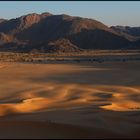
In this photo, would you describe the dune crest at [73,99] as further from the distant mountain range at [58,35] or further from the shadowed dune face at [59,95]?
the distant mountain range at [58,35]

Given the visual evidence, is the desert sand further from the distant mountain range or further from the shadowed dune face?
the distant mountain range

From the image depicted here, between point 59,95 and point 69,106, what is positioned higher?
point 69,106

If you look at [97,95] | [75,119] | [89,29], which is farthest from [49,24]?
[75,119]

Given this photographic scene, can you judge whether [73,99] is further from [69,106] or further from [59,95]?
[69,106]

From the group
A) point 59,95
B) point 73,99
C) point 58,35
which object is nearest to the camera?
point 73,99

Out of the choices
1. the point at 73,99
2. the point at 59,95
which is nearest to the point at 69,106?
the point at 73,99

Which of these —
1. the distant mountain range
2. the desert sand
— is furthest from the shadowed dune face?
the distant mountain range

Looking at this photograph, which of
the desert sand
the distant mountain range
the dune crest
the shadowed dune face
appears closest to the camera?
the desert sand
